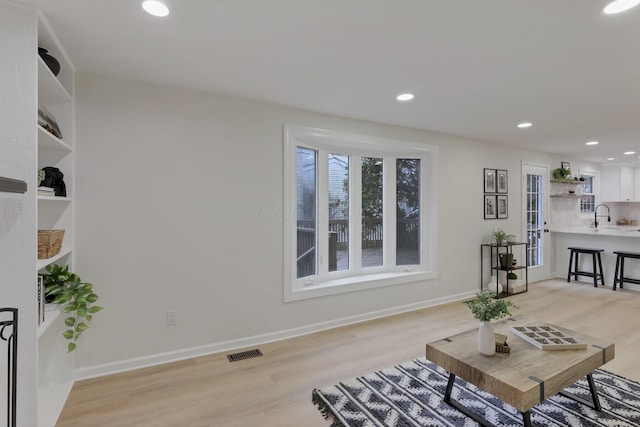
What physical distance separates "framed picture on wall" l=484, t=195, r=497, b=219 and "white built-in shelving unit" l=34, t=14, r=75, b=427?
510 centimetres

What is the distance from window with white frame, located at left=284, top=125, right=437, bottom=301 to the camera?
11.8 ft

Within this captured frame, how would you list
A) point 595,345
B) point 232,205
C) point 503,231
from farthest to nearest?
point 503,231 < point 232,205 < point 595,345

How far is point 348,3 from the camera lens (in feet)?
5.46

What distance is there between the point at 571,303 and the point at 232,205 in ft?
15.6

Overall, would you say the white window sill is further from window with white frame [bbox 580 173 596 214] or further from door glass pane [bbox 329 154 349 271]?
window with white frame [bbox 580 173 596 214]

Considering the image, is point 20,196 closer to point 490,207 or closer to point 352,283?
point 352,283

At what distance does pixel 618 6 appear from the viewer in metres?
1.67

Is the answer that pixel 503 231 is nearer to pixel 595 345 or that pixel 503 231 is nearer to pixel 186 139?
pixel 595 345

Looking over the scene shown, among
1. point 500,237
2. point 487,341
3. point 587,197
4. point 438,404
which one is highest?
point 587,197

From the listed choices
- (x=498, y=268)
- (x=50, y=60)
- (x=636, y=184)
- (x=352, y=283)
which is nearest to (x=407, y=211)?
(x=352, y=283)

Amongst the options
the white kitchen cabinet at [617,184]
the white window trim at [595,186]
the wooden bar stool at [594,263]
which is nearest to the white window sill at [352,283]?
the wooden bar stool at [594,263]

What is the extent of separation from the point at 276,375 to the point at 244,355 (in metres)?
0.47

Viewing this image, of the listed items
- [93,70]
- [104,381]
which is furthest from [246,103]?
[104,381]

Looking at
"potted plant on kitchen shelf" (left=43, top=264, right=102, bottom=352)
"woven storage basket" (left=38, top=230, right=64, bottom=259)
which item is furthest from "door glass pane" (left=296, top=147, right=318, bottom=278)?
"woven storage basket" (left=38, top=230, right=64, bottom=259)
